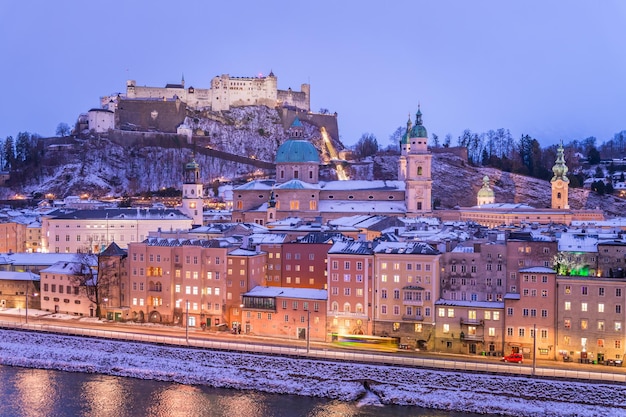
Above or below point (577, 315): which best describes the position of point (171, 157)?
above

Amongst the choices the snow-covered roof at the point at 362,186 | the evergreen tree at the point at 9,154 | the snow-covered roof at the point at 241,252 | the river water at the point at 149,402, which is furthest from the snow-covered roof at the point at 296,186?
the evergreen tree at the point at 9,154

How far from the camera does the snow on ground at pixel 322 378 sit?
29734 mm

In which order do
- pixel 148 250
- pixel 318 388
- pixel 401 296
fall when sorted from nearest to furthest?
pixel 318 388, pixel 401 296, pixel 148 250

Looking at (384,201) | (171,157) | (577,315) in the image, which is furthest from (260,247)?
(171,157)

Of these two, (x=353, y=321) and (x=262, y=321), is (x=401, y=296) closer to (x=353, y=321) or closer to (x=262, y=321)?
(x=353, y=321)

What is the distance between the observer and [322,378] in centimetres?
3294

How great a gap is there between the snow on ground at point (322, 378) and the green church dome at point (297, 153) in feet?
142

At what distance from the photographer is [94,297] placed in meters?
45.8

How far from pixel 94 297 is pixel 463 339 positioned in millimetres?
22613

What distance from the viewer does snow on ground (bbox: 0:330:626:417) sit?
29.7 m

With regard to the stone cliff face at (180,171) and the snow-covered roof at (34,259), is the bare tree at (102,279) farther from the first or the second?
the stone cliff face at (180,171)

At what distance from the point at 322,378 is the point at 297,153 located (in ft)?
160

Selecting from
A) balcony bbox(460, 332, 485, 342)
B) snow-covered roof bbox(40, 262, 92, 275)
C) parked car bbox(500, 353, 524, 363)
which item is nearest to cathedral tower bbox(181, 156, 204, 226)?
snow-covered roof bbox(40, 262, 92, 275)

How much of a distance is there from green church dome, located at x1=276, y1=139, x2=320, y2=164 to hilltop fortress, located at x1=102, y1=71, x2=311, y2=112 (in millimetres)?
46926
